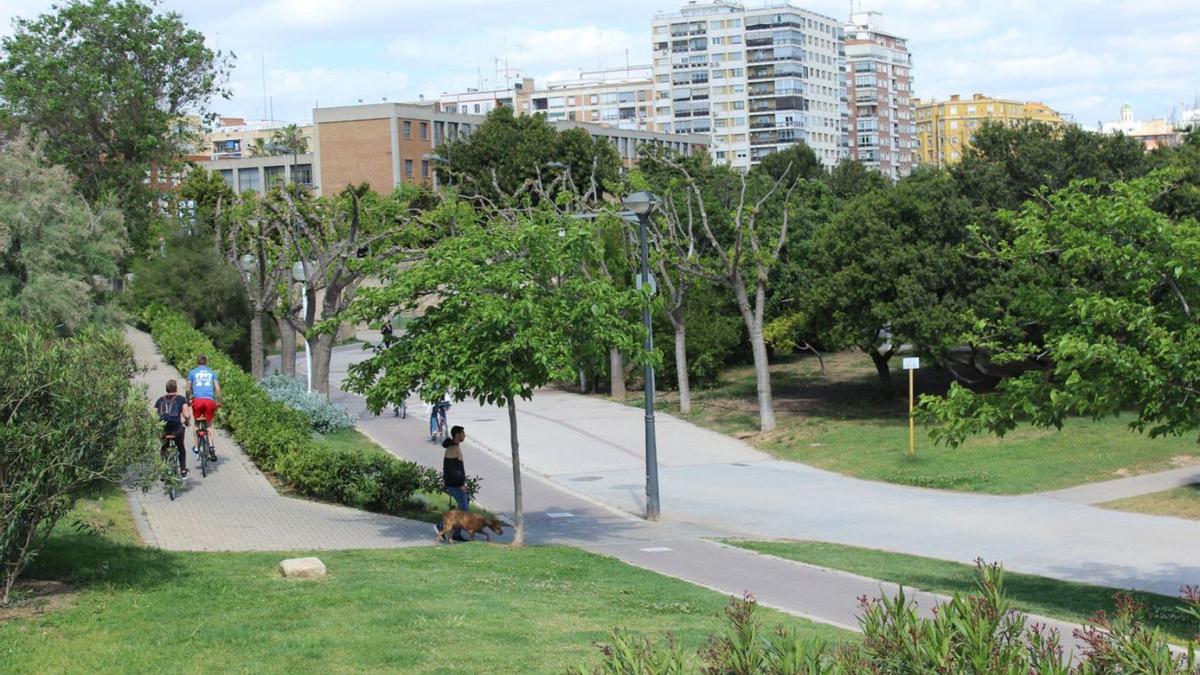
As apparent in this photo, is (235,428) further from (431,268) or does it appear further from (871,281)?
(871,281)

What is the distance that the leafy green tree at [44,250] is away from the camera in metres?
20.8

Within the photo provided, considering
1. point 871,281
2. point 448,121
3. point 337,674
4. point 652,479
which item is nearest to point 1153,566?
point 652,479

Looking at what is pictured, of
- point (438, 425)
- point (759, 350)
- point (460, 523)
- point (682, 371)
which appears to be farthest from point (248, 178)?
point (460, 523)

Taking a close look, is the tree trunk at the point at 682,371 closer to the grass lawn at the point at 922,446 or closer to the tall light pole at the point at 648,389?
the grass lawn at the point at 922,446

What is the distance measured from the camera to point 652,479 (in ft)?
66.7

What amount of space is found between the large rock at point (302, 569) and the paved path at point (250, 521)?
259 centimetres

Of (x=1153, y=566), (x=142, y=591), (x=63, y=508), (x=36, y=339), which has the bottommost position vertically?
(x=1153, y=566)

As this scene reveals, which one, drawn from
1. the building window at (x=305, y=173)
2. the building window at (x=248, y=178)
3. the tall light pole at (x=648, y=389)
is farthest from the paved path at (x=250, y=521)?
the building window at (x=248, y=178)

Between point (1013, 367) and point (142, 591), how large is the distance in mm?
32541

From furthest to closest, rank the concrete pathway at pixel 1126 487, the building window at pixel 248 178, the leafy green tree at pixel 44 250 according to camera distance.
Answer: the building window at pixel 248 178 < the concrete pathway at pixel 1126 487 < the leafy green tree at pixel 44 250

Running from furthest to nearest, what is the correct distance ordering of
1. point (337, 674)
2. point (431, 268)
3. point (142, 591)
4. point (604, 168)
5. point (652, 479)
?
point (604, 168), point (652, 479), point (431, 268), point (142, 591), point (337, 674)

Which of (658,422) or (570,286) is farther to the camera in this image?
(658,422)

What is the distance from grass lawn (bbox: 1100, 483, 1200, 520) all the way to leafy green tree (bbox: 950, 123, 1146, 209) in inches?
514

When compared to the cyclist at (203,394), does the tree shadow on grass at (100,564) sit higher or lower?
lower
